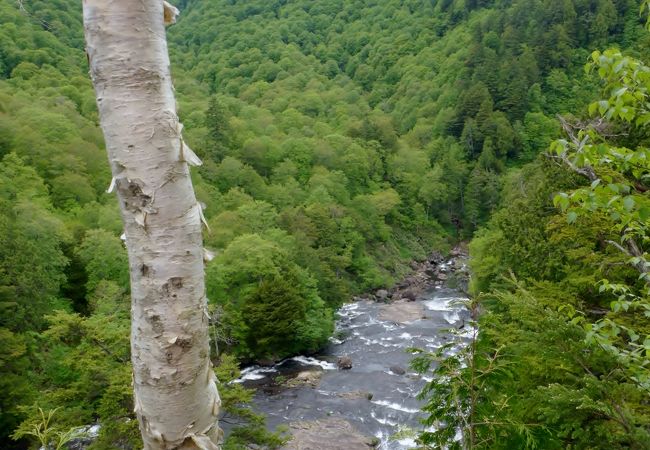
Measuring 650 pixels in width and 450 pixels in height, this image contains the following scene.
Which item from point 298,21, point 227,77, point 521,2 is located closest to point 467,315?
point 521,2

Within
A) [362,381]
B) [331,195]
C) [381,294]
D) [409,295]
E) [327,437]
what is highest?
[327,437]

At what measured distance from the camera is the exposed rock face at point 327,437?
15633mm

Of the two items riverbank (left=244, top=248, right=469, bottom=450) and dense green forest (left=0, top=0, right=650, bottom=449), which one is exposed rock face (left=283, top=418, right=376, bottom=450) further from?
dense green forest (left=0, top=0, right=650, bottom=449)

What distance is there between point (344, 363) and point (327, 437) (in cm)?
565

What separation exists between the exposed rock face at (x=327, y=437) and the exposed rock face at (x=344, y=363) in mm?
4300

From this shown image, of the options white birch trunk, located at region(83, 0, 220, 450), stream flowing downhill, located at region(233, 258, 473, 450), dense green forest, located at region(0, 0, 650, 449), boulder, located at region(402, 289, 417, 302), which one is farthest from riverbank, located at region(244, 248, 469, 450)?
white birch trunk, located at region(83, 0, 220, 450)

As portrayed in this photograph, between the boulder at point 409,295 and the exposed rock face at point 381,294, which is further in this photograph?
the exposed rock face at point 381,294

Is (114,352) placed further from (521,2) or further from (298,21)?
(298,21)

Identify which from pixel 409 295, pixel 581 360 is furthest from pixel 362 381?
pixel 581 360

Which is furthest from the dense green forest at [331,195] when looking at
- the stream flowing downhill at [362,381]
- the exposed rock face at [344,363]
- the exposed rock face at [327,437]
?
the exposed rock face at [327,437]

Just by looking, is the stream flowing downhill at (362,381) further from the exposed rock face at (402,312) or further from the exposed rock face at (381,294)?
the exposed rock face at (381,294)

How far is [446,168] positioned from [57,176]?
38.9 m

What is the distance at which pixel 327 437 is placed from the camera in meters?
16.2

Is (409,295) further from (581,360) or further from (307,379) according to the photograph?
(581,360)
